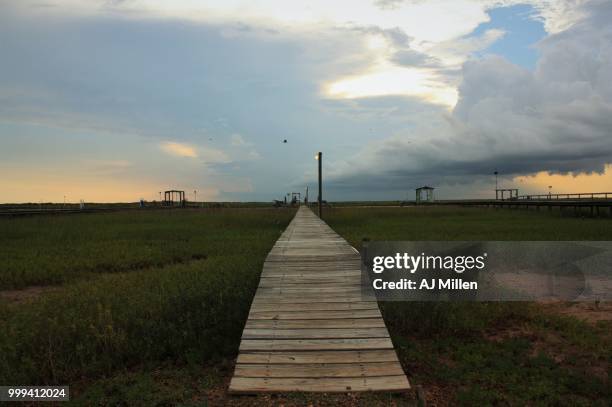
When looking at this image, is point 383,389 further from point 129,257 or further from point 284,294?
point 129,257

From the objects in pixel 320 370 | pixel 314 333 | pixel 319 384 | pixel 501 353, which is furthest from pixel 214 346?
pixel 501 353

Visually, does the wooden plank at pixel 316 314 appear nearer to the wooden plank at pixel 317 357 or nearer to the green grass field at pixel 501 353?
the green grass field at pixel 501 353

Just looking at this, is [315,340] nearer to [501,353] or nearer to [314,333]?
[314,333]

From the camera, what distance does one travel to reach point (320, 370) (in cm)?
486

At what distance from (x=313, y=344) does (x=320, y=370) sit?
0.56 metres

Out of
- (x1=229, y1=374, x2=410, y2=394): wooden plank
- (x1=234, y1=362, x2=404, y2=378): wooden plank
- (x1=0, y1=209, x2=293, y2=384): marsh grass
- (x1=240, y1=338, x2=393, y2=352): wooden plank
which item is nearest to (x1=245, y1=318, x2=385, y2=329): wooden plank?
(x1=240, y1=338, x2=393, y2=352): wooden plank

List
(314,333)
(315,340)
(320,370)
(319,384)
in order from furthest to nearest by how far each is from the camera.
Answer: (314,333) < (315,340) < (320,370) < (319,384)

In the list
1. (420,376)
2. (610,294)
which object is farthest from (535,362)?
(610,294)

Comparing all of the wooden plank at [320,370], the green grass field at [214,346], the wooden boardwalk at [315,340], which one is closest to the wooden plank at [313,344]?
the wooden boardwalk at [315,340]

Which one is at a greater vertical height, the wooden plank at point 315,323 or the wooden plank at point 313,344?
the wooden plank at point 315,323

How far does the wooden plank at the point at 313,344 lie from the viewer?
17.4ft

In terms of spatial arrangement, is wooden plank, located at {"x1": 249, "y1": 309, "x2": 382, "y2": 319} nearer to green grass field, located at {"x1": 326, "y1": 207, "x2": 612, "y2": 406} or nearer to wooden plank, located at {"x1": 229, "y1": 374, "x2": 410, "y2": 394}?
green grass field, located at {"x1": 326, "y1": 207, "x2": 612, "y2": 406}

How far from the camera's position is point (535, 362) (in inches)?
220

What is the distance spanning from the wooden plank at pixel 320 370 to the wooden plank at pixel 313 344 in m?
0.33
